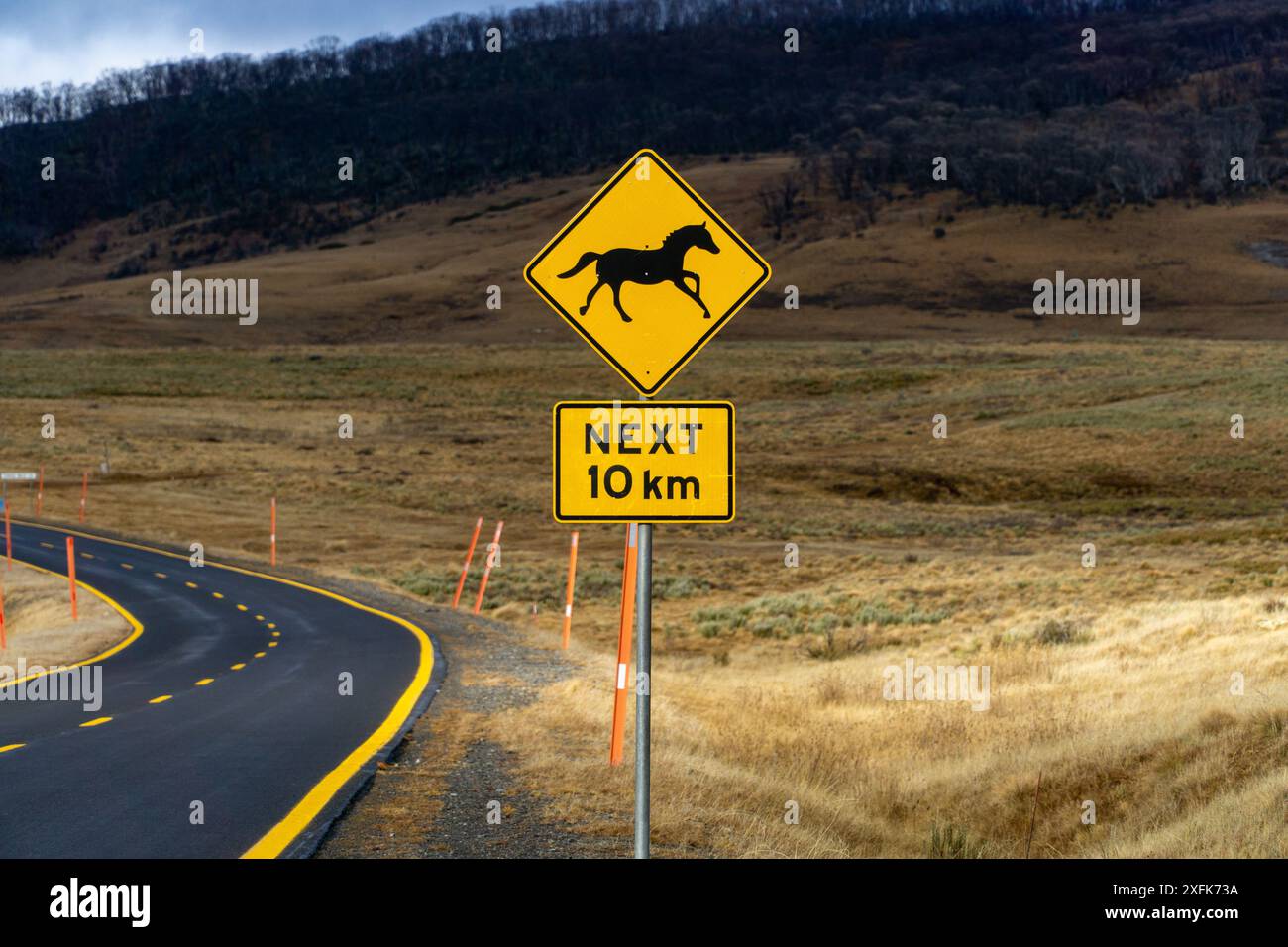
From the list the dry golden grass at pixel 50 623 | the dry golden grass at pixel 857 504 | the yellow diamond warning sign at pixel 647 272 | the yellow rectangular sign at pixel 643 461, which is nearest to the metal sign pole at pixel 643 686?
the yellow rectangular sign at pixel 643 461

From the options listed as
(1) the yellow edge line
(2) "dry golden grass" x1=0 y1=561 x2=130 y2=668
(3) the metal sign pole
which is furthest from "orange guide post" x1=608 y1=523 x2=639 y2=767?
(2) "dry golden grass" x1=0 y1=561 x2=130 y2=668

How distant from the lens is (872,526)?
124ft

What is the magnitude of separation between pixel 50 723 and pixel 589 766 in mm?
5823

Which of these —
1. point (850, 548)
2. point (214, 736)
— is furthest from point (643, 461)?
point (850, 548)

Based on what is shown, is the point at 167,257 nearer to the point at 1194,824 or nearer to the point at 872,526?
the point at 872,526

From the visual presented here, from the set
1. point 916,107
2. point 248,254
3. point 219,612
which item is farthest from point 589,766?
point 916,107

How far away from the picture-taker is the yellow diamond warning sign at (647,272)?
563 cm

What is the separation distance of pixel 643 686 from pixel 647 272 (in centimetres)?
184

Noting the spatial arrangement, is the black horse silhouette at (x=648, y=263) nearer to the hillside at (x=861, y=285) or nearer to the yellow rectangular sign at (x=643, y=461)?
the yellow rectangular sign at (x=643, y=461)

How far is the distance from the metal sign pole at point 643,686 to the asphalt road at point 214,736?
213cm

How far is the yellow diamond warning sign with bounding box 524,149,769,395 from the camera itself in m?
5.63

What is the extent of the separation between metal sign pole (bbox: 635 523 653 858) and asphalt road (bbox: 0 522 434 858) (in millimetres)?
2128

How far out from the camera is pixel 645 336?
5789 millimetres

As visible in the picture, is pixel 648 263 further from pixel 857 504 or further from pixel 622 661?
pixel 857 504
